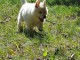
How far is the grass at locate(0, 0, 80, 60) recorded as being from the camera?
272 inches

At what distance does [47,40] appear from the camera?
7746 mm

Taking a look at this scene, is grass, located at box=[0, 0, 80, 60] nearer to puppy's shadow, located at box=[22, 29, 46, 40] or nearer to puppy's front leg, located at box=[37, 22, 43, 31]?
puppy's shadow, located at box=[22, 29, 46, 40]

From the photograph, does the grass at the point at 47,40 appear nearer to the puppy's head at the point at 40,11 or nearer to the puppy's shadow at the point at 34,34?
the puppy's shadow at the point at 34,34

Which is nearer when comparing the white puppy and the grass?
the grass

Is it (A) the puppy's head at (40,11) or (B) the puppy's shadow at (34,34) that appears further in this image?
(B) the puppy's shadow at (34,34)

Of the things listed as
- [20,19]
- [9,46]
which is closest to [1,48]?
[9,46]

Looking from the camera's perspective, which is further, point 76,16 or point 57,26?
point 76,16

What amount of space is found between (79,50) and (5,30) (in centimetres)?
218

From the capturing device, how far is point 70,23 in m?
9.10

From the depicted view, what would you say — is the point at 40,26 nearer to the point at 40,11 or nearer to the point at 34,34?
the point at 34,34

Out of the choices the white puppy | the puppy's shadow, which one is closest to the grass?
the puppy's shadow

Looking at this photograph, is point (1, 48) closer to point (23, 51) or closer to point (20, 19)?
point (23, 51)

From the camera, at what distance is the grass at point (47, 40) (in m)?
6.91

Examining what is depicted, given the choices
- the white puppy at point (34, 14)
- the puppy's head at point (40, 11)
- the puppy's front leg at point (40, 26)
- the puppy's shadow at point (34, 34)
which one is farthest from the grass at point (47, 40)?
the puppy's head at point (40, 11)
